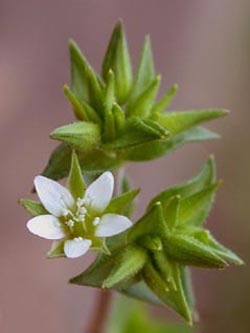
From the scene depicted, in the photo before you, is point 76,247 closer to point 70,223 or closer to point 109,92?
point 70,223

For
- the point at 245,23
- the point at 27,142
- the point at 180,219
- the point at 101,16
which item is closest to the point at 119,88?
the point at 180,219

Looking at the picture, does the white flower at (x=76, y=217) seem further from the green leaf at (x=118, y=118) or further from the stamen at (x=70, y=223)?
the green leaf at (x=118, y=118)

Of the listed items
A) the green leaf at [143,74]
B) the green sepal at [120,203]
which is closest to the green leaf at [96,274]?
the green sepal at [120,203]

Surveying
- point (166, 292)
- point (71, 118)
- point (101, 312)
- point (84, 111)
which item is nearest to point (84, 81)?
point (84, 111)

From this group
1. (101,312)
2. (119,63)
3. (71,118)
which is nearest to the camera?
(119,63)

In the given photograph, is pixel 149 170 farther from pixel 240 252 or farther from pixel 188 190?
pixel 188 190

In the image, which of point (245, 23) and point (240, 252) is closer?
point (240, 252)
